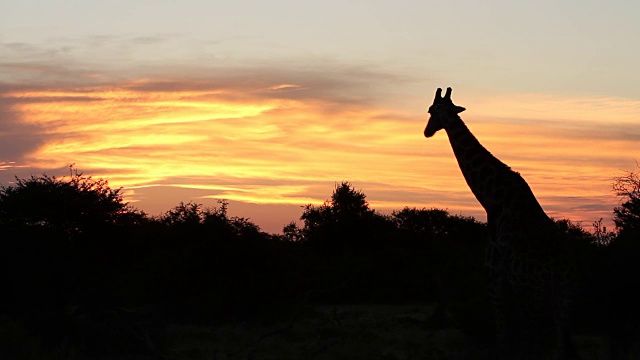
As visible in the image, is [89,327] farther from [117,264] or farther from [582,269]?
[582,269]

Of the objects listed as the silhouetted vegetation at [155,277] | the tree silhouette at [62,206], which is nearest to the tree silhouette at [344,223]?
the silhouetted vegetation at [155,277]

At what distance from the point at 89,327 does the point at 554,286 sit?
11.8m

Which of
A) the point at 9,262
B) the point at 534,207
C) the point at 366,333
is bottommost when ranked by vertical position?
the point at 366,333

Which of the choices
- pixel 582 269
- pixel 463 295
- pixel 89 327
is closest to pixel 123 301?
pixel 89 327

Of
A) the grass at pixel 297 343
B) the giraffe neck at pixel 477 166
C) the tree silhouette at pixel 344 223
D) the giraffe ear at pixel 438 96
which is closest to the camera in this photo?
the giraffe neck at pixel 477 166

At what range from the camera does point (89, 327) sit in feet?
67.5

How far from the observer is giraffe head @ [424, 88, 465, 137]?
14891mm

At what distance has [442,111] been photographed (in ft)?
48.9

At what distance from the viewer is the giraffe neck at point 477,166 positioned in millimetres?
13719

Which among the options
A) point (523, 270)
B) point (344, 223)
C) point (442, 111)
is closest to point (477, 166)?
point (442, 111)

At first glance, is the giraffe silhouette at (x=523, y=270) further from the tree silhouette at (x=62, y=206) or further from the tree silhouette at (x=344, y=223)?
the tree silhouette at (x=344, y=223)

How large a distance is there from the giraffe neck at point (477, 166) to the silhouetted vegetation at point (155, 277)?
2.32 m

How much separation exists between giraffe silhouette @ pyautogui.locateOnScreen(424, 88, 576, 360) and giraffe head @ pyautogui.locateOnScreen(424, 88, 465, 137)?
1314mm

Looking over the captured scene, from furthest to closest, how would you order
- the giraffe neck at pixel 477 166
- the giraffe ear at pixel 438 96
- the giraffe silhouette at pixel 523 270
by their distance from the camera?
1. the giraffe ear at pixel 438 96
2. the giraffe neck at pixel 477 166
3. the giraffe silhouette at pixel 523 270
